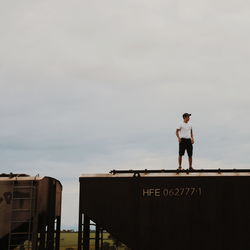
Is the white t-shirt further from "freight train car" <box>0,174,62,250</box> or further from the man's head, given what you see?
"freight train car" <box>0,174,62,250</box>

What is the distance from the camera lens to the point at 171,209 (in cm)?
978

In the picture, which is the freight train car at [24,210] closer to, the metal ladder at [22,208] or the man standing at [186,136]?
the metal ladder at [22,208]

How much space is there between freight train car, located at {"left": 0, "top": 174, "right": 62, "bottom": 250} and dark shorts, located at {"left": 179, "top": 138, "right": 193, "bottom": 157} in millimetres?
4551

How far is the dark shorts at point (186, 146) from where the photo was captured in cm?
1116

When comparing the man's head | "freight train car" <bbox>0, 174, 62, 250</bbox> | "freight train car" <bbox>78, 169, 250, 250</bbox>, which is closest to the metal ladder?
"freight train car" <bbox>0, 174, 62, 250</bbox>

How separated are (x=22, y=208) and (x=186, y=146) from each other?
5644 millimetres

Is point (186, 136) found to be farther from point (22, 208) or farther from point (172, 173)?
point (22, 208)

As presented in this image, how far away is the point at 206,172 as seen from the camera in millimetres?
10328

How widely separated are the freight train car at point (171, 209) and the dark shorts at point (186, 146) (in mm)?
1117

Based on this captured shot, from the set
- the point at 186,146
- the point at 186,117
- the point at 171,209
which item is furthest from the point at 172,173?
the point at 186,117

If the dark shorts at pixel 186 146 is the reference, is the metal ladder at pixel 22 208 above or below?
below

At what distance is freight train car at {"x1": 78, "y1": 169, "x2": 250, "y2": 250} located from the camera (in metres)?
9.58

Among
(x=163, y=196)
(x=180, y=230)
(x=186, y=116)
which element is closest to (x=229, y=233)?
(x=180, y=230)

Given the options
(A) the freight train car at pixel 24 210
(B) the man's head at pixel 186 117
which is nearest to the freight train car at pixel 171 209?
(A) the freight train car at pixel 24 210
